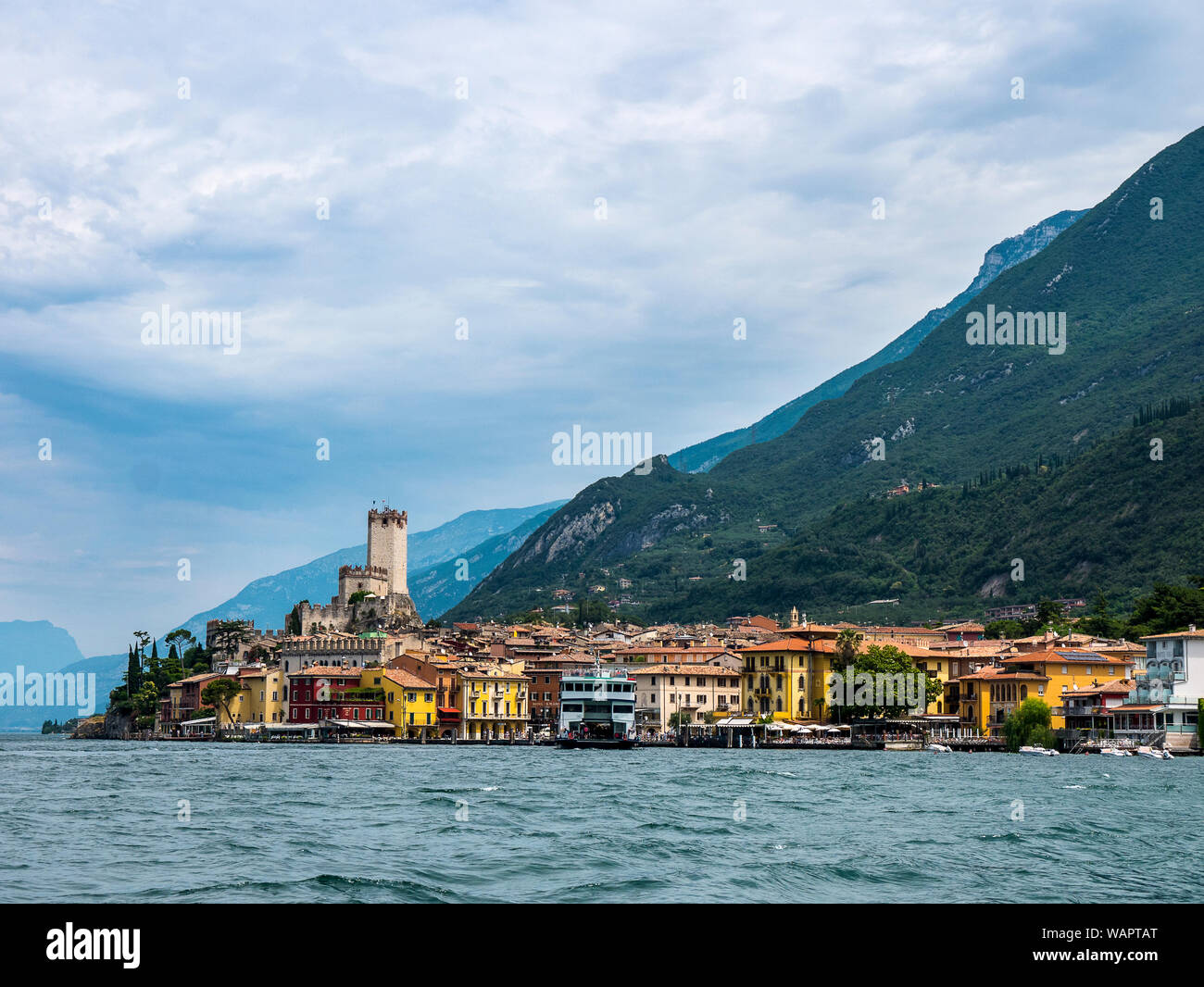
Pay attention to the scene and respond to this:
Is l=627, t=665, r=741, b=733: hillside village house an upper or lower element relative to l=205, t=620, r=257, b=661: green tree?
lower

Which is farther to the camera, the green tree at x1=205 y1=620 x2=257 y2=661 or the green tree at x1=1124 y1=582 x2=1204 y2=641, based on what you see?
the green tree at x1=205 y1=620 x2=257 y2=661

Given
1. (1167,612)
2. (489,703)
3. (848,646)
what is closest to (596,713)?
(489,703)

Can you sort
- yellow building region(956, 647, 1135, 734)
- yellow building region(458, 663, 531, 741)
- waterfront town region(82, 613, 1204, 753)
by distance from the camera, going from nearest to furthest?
1. waterfront town region(82, 613, 1204, 753)
2. yellow building region(956, 647, 1135, 734)
3. yellow building region(458, 663, 531, 741)

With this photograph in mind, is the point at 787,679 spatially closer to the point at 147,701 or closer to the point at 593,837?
the point at 147,701

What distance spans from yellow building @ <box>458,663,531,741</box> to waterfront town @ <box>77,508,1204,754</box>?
0.18 m

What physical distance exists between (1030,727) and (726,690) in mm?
32500

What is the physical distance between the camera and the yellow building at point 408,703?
411 feet

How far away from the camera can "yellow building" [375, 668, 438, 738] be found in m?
125

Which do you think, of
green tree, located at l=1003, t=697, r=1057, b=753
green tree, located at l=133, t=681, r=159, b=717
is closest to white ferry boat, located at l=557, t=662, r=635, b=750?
green tree, located at l=1003, t=697, r=1057, b=753

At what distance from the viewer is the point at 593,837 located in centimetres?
3206

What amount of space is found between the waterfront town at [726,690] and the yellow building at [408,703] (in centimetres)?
15

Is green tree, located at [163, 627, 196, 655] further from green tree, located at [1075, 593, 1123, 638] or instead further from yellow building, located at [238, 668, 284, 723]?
green tree, located at [1075, 593, 1123, 638]
